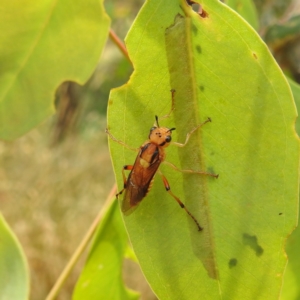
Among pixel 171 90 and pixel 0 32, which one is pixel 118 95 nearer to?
pixel 171 90

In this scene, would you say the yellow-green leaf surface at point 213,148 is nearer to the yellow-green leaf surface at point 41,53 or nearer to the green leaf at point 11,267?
the yellow-green leaf surface at point 41,53

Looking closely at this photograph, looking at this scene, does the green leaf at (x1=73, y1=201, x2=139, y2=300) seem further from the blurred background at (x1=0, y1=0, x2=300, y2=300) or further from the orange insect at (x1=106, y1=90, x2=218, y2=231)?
the blurred background at (x1=0, y1=0, x2=300, y2=300)

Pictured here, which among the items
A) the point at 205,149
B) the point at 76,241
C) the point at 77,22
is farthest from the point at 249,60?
the point at 76,241

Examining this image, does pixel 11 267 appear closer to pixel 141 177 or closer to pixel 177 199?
pixel 141 177

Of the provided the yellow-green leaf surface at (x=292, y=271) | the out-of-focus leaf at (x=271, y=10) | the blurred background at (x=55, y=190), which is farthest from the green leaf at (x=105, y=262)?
the blurred background at (x=55, y=190)

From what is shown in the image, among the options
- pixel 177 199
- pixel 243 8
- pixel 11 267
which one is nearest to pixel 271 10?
pixel 243 8
